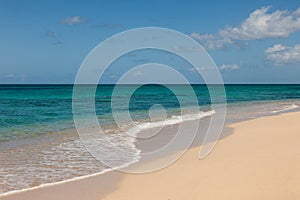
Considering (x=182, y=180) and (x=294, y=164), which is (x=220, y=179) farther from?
(x=294, y=164)

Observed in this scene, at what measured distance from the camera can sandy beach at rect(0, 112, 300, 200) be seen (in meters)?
5.84

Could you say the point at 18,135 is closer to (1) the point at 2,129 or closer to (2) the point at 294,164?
(1) the point at 2,129

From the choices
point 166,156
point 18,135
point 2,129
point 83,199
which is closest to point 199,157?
point 166,156

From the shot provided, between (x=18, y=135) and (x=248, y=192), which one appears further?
(x=18, y=135)

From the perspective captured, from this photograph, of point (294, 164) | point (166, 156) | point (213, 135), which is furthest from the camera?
point (213, 135)

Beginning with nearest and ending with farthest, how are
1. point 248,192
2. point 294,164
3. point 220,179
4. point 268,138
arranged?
point 248,192
point 220,179
point 294,164
point 268,138

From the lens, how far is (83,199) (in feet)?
19.6

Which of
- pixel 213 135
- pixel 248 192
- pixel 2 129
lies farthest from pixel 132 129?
pixel 248 192

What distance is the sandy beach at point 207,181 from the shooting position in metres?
5.84

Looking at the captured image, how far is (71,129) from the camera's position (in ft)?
51.0

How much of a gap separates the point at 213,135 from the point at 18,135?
756cm

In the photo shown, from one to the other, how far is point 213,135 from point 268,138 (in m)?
2.25

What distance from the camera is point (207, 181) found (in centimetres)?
650

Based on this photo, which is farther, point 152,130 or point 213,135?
point 152,130
